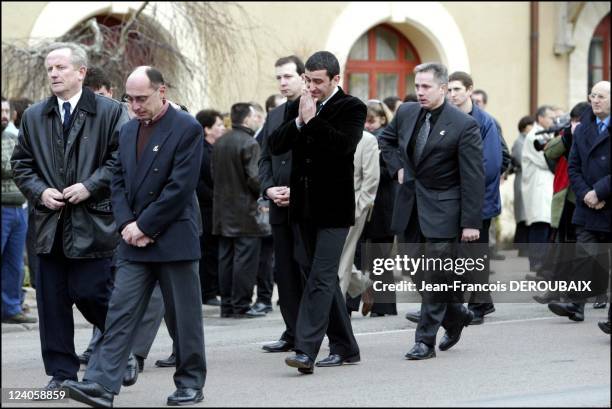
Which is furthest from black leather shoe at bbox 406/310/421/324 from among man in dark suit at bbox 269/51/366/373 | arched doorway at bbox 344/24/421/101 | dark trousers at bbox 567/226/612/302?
arched doorway at bbox 344/24/421/101

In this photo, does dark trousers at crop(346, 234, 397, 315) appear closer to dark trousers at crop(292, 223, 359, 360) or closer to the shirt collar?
dark trousers at crop(292, 223, 359, 360)

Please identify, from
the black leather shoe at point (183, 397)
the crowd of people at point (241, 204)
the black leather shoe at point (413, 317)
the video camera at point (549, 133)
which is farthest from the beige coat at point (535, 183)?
the black leather shoe at point (183, 397)

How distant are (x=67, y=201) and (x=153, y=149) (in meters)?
0.78

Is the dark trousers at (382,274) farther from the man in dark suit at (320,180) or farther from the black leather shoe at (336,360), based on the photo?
the man in dark suit at (320,180)

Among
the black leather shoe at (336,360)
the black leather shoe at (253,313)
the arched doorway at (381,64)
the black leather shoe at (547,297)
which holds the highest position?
the arched doorway at (381,64)

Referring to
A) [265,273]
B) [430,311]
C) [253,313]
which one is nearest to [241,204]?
[265,273]

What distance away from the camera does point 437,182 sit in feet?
33.3

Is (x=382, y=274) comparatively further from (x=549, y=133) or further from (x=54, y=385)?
(x=54, y=385)

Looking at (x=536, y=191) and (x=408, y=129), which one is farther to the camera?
(x=536, y=191)

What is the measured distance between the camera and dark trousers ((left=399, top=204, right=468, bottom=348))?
9.95 m

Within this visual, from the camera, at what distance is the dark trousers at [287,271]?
995 cm

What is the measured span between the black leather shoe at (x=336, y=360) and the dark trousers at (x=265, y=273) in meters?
4.17

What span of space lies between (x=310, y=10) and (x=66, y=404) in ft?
44.7

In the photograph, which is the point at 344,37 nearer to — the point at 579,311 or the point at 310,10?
the point at 310,10
